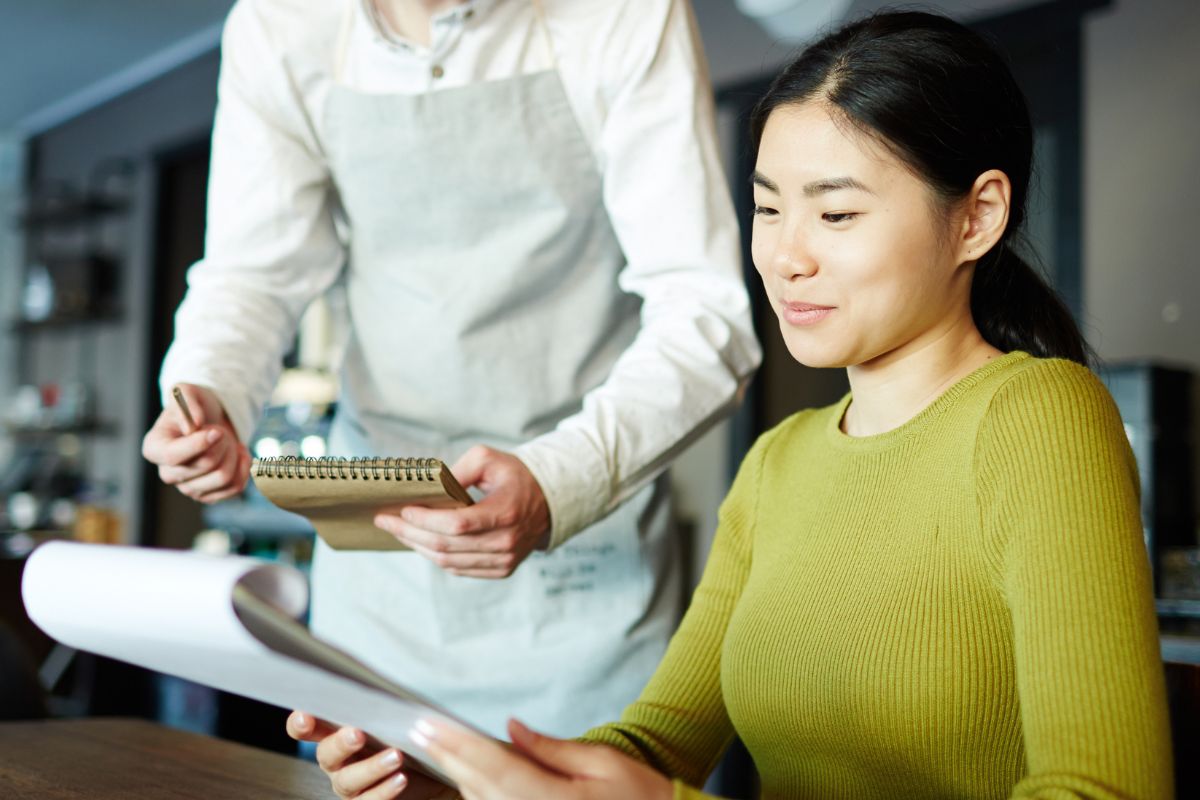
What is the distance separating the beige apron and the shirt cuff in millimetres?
221

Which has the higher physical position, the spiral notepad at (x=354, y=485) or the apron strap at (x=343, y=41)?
the apron strap at (x=343, y=41)

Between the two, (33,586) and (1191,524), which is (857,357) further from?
(1191,524)

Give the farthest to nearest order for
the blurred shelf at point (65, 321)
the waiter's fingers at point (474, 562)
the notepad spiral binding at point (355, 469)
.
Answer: the blurred shelf at point (65, 321), the waiter's fingers at point (474, 562), the notepad spiral binding at point (355, 469)

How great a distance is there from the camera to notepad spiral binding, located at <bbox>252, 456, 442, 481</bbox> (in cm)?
92

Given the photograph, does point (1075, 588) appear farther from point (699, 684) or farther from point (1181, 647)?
point (1181, 647)

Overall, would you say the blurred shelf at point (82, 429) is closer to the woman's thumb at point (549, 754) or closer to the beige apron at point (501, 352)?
the beige apron at point (501, 352)

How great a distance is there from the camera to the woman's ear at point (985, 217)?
0.97 meters

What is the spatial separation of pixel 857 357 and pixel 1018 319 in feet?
0.58

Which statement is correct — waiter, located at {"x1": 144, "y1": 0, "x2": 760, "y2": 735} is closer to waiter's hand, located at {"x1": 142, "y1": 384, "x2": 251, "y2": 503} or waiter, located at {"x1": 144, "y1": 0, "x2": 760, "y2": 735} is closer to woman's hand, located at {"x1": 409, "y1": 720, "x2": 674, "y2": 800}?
waiter's hand, located at {"x1": 142, "y1": 384, "x2": 251, "y2": 503}

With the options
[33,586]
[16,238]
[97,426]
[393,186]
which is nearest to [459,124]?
[393,186]

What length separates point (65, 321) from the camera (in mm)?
6191

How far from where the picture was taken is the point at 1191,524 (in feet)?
9.62

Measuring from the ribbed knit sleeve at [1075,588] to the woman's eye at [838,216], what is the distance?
0.18 meters

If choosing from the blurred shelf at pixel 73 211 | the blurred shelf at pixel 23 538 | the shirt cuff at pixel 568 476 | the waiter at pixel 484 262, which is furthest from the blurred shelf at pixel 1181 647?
the blurred shelf at pixel 73 211
